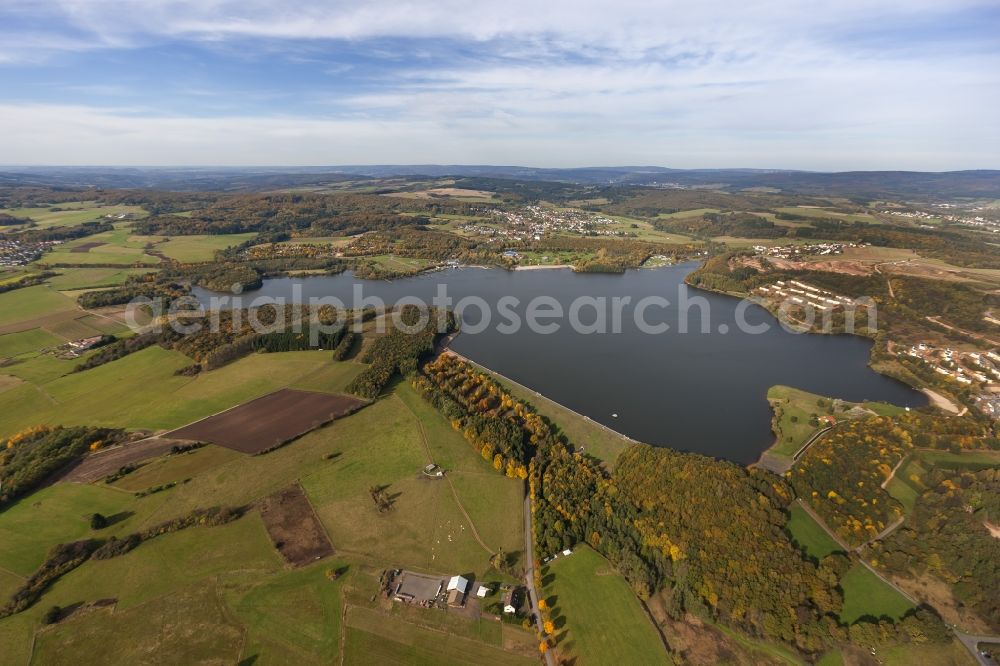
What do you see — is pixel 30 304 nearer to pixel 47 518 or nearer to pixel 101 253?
pixel 101 253

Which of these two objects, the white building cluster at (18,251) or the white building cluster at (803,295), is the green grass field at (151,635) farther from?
the white building cluster at (18,251)

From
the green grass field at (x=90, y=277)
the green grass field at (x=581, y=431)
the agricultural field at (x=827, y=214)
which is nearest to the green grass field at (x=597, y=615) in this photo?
the green grass field at (x=581, y=431)

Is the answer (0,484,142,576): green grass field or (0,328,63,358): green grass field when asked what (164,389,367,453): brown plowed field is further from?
(0,328,63,358): green grass field

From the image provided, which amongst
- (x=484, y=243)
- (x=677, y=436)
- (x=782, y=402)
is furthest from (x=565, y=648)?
(x=484, y=243)

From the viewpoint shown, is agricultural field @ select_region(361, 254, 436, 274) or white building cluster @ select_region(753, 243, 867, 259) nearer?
agricultural field @ select_region(361, 254, 436, 274)

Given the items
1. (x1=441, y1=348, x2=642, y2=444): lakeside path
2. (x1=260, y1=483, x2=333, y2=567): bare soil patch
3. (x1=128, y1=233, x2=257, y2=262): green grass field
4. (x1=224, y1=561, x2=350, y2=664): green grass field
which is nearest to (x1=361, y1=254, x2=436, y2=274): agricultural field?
(x1=128, y1=233, x2=257, y2=262): green grass field

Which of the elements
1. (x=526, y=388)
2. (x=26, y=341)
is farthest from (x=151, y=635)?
(x=26, y=341)
